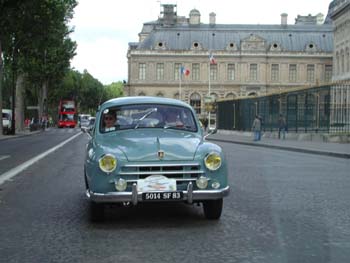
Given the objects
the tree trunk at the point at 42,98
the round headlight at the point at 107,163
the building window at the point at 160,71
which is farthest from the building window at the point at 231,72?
the round headlight at the point at 107,163

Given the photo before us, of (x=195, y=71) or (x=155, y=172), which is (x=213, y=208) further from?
(x=195, y=71)

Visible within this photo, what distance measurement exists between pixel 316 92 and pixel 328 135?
8.47 ft

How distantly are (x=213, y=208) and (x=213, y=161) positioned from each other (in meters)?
0.78

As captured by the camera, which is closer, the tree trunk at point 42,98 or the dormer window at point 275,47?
the tree trunk at point 42,98

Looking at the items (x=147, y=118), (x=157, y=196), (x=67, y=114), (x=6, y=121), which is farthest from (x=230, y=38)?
(x=157, y=196)

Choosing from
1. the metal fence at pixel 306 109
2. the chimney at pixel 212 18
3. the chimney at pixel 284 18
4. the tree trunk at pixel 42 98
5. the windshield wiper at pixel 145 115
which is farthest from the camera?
the chimney at pixel 284 18

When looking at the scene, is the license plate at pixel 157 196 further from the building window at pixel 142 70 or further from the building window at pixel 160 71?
the building window at pixel 142 70

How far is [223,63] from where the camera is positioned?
110688 millimetres

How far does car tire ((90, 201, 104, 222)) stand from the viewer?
26.7 feet

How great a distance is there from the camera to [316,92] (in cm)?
3562

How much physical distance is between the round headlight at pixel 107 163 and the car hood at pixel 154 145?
140 mm

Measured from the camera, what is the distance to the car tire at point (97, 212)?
26.7 ft

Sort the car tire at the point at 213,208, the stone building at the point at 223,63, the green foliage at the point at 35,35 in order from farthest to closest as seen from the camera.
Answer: the stone building at the point at 223,63
the green foliage at the point at 35,35
the car tire at the point at 213,208

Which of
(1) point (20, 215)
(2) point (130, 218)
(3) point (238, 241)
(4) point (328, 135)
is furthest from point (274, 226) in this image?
(4) point (328, 135)
